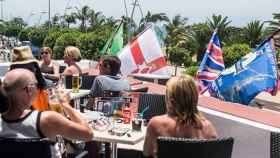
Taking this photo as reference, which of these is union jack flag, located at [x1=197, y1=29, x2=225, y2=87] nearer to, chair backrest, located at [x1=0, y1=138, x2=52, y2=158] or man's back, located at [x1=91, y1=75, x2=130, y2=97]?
man's back, located at [x1=91, y1=75, x2=130, y2=97]

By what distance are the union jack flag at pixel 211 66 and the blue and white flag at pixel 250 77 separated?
4.57 ft

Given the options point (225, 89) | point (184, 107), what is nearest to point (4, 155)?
point (184, 107)

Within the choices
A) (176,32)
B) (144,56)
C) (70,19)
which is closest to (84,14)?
(70,19)

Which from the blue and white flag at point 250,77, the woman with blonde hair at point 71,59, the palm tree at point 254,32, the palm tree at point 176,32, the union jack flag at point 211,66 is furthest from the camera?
the palm tree at point 176,32

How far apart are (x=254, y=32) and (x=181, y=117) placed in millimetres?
42159

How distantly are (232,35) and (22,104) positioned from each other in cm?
4500

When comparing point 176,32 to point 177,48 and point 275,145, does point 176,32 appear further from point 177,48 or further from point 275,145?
point 275,145

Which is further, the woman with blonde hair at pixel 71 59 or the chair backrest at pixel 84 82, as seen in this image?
the woman with blonde hair at pixel 71 59

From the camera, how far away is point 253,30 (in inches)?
1747

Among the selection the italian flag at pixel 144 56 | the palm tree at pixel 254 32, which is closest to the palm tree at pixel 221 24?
the palm tree at pixel 254 32

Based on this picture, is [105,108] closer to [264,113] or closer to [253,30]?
[264,113]

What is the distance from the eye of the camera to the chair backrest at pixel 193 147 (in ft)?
10.5

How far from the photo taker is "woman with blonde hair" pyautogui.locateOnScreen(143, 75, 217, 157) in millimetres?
3568

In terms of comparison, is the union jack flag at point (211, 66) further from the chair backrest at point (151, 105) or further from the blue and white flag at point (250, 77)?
the chair backrest at point (151, 105)
